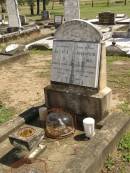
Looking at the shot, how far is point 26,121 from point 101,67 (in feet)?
6.29

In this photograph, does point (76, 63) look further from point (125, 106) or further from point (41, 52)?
point (41, 52)

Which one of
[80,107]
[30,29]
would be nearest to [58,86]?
[80,107]

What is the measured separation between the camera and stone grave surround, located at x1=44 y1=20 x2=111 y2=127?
613 cm

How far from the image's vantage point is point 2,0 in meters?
29.3

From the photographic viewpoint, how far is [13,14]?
59.9 feet

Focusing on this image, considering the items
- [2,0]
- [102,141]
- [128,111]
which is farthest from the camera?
[2,0]

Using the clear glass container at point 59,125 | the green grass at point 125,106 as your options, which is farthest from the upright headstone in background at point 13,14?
the clear glass container at point 59,125

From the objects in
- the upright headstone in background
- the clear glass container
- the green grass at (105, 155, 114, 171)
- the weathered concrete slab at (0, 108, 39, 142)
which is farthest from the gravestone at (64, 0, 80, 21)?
the green grass at (105, 155, 114, 171)

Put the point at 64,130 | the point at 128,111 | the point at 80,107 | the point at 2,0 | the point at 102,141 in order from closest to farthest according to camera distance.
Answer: the point at 102,141
the point at 64,130
the point at 80,107
the point at 128,111
the point at 2,0

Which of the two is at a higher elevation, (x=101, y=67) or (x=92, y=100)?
(x=101, y=67)

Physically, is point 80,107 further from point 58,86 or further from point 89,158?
point 89,158

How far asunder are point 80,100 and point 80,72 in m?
0.57

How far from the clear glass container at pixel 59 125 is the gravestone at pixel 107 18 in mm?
15337

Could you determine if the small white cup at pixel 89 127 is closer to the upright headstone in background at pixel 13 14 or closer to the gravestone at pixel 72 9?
the gravestone at pixel 72 9
